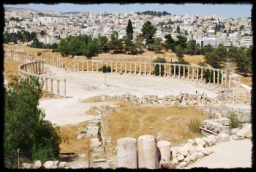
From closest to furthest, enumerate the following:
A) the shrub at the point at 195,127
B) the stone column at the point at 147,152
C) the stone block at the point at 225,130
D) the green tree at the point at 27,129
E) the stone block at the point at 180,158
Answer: the stone column at the point at 147,152
the stone block at the point at 180,158
the green tree at the point at 27,129
the stone block at the point at 225,130
the shrub at the point at 195,127

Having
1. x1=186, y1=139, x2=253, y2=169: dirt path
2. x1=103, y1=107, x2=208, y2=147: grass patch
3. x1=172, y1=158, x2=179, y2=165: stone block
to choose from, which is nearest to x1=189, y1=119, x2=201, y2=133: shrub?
x1=103, y1=107, x2=208, y2=147: grass patch

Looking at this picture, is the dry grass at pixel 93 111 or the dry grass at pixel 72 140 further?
the dry grass at pixel 93 111

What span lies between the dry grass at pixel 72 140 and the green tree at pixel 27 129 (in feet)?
17.7

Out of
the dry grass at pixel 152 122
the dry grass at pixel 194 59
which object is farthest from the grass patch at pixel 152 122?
the dry grass at pixel 194 59

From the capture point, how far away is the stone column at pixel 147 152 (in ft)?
44.9

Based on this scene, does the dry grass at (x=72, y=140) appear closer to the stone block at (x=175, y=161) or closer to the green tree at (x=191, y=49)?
the stone block at (x=175, y=161)

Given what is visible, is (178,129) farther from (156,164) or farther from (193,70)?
(193,70)

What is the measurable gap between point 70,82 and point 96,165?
51.1 m

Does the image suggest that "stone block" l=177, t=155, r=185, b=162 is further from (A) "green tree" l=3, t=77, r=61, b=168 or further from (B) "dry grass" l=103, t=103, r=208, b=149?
(B) "dry grass" l=103, t=103, r=208, b=149

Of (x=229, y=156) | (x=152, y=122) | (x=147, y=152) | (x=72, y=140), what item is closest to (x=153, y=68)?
(x=152, y=122)

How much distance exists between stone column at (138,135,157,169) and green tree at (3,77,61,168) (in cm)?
452

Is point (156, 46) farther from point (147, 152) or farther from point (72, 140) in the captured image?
point (147, 152)

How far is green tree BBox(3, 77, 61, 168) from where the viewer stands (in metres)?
16.0

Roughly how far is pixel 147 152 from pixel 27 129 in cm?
682
